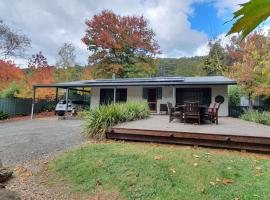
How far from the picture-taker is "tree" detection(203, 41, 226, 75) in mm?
31469

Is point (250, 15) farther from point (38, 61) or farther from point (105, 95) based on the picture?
point (38, 61)

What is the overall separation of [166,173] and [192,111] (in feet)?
16.9

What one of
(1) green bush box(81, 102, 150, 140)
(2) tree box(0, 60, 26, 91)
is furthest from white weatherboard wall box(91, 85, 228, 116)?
(1) green bush box(81, 102, 150, 140)

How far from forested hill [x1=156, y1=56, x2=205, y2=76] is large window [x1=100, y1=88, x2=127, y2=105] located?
1624 centimetres

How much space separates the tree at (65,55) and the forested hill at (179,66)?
39.1 ft

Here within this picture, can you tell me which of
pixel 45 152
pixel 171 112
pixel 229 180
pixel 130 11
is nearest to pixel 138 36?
pixel 130 11

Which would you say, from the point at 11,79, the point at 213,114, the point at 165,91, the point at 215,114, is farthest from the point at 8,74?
the point at 215,114

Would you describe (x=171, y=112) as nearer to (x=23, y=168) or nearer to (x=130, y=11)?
(x=23, y=168)

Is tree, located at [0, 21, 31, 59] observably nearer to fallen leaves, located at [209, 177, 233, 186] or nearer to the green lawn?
Answer: the green lawn

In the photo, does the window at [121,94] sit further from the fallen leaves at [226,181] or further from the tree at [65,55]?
the tree at [65,55]

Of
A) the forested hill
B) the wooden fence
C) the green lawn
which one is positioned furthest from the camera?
the forested hill

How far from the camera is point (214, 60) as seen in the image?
1273 inches

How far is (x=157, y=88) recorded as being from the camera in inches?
729

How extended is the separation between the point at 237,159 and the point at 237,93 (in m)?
15.6
